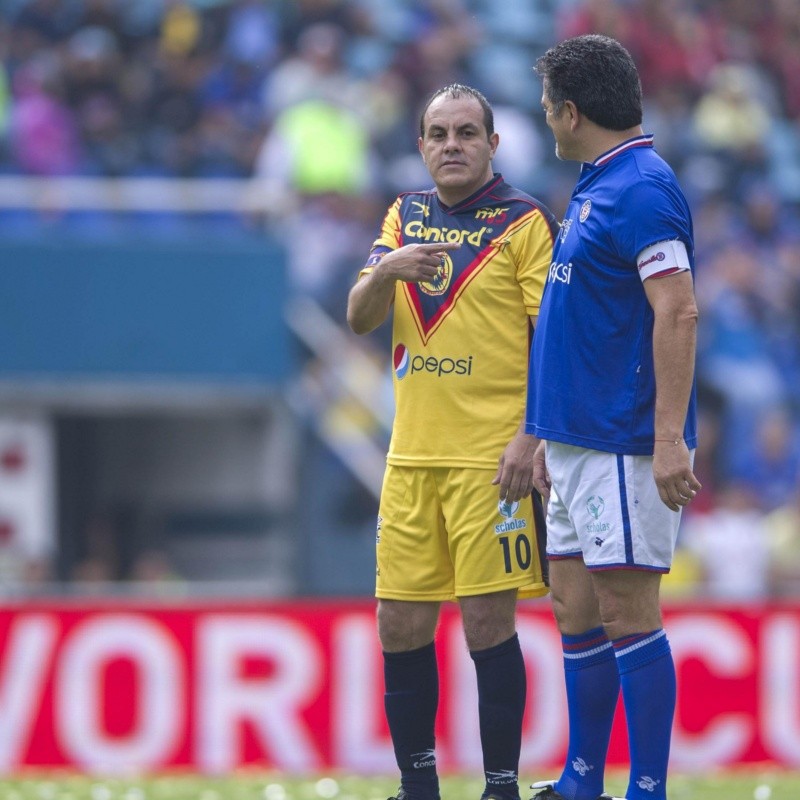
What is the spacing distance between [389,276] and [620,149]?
2.63 feet

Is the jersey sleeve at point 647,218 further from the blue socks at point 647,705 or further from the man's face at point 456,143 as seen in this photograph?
the blue socks at point 647,705

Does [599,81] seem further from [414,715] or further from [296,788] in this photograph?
[296,788]

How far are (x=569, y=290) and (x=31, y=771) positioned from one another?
554 cm

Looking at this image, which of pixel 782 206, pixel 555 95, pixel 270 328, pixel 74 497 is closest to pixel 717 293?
pixel 782 206

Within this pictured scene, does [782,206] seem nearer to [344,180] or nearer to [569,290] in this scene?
[344,180]

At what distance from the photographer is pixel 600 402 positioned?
16.7 ft

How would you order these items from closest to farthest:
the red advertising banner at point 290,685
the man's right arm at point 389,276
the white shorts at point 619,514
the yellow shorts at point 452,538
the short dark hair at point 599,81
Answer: the white shorts at point 619,514 < the short dark hair at point 599,81 < the man's right arm at point 389,276 < the yellow shorts at point 452,538 < the red advertising banner at point 290,685

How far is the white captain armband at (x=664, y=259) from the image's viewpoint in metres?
4.91

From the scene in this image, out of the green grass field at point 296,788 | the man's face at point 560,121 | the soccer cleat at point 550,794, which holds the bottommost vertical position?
the green grass field at point 296,788

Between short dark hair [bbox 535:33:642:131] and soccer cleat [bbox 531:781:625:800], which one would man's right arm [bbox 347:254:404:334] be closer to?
short dark hair [bbox 535:33:642:131]

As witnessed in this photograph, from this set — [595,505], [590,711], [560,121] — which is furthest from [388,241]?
[590,711]

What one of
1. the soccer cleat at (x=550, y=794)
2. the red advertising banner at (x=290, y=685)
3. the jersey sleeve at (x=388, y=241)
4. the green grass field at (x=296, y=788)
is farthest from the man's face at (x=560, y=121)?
the red advertising banner at (x=290, y=685)

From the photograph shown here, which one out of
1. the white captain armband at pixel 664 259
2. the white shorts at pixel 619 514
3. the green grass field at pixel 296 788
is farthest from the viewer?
the green grass field at pixel 296 788

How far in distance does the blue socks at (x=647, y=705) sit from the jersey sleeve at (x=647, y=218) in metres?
1.14
